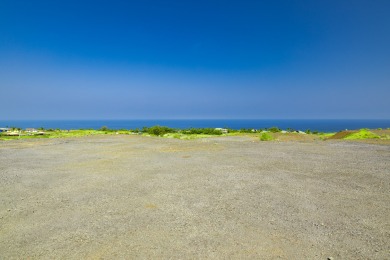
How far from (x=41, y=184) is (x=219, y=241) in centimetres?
850

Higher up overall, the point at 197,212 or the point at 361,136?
the point at 361,136

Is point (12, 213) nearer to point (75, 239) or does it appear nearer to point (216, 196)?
point (75, 239)

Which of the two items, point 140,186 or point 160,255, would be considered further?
point 140,186

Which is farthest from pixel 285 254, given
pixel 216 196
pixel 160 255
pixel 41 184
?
pixel 41 184

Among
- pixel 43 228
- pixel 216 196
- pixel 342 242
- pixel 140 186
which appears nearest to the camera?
pixel 342 242

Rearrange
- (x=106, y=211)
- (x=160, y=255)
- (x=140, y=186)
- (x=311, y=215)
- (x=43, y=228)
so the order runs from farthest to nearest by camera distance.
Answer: (x=140, y=186), (x=106, y=211), (x=311, y=215), (x=43, y=228), (x=160, y=255)

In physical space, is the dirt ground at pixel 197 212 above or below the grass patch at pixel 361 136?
below

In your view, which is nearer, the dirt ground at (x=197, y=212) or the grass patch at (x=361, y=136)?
the dirt ground at (x=197, y=212)

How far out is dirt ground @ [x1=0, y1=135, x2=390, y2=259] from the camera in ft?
18.2

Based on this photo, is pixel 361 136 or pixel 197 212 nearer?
pixel 197 212

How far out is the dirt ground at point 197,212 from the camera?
555cm

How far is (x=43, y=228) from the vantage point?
6.57m

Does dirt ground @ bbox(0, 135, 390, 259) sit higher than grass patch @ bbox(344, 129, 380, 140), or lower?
lower

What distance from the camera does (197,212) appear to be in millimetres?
7477
